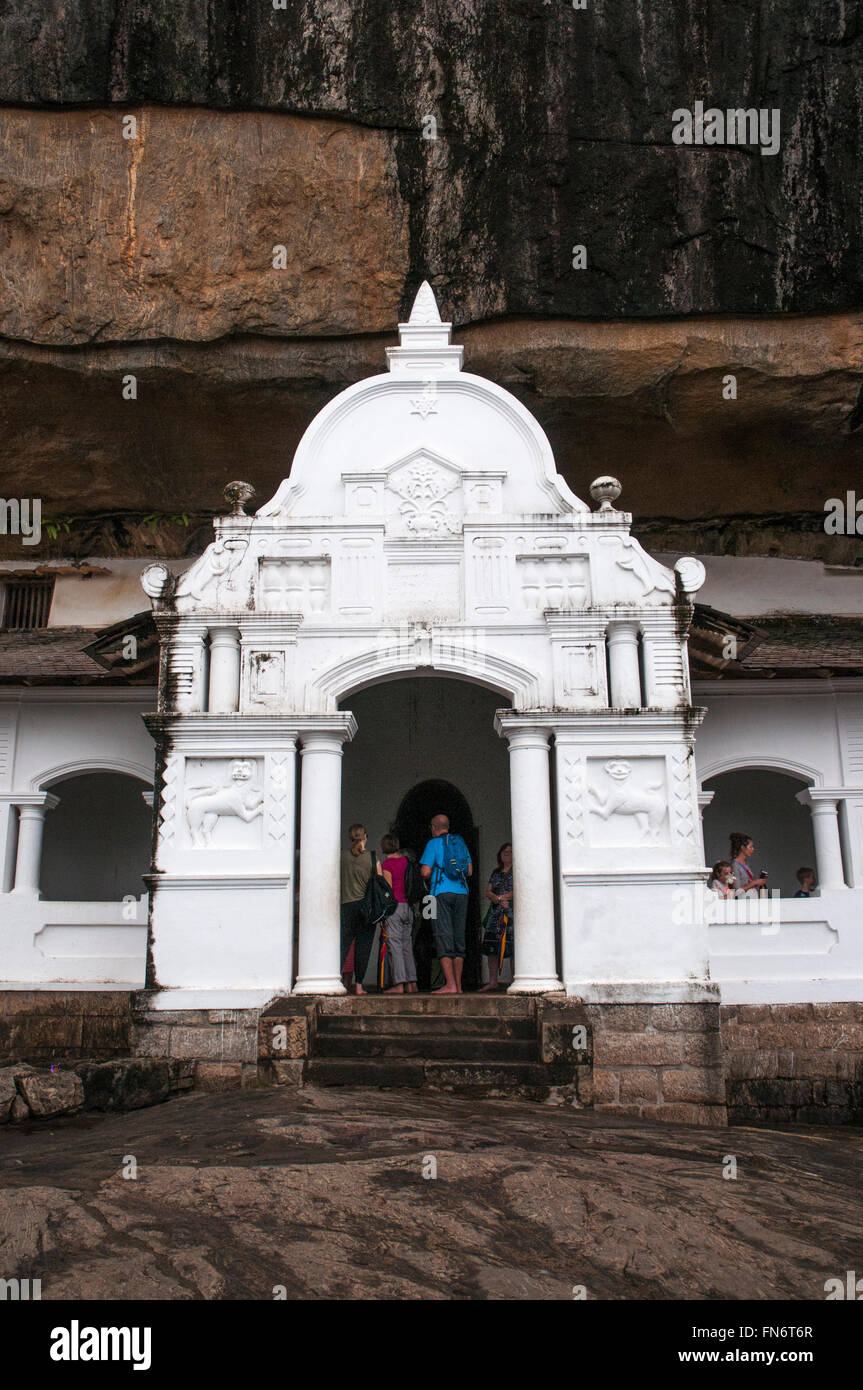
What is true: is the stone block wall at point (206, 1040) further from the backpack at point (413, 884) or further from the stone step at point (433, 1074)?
the backpack at point (413, 884)

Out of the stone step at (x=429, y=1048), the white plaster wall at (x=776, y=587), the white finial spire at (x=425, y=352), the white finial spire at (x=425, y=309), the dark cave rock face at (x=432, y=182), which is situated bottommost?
the stone step at (x=429, y=1048)

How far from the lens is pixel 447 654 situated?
10906mm

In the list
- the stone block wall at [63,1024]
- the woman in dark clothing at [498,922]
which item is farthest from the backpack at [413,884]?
the stone block wall at [63,1024]

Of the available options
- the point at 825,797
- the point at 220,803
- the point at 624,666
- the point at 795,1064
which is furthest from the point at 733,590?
the point at 220,803

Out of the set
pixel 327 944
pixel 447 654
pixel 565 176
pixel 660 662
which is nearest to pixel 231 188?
pixel 565 176

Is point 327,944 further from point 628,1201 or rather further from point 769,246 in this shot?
point 769,246

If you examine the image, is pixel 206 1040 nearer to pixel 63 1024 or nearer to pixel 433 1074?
pixel 433 1074

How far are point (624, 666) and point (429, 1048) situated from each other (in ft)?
12.8

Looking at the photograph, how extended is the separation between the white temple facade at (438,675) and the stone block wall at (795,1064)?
265 mm

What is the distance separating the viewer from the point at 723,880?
492 inches

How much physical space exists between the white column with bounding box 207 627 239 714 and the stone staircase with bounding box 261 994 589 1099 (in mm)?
2829

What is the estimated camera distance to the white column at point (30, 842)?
12.9 m

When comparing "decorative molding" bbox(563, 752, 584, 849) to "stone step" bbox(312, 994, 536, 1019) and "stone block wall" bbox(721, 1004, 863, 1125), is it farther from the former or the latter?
"stone block wall" bbox(721, 1004, 863, 1125)
